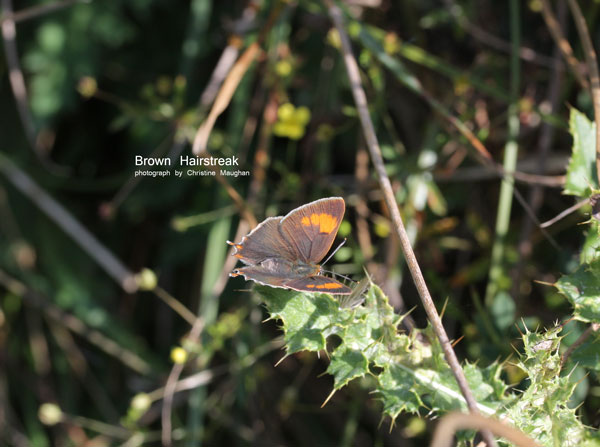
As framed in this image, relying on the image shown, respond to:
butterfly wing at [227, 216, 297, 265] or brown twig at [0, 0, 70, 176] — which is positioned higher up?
brown twig at [0, 0, 70, 176]

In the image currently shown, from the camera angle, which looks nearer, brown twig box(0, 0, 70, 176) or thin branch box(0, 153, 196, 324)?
brown twig box(0, 0, 70, 176)

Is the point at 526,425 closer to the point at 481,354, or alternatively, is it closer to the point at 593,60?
the point at 481,354

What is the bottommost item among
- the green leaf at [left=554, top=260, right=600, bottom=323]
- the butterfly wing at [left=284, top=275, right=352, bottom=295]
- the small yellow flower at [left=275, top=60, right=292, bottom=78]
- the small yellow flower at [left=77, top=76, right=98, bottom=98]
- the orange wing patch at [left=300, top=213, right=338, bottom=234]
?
the green leaf at [left=554, top=260, right=600, bottom=323]

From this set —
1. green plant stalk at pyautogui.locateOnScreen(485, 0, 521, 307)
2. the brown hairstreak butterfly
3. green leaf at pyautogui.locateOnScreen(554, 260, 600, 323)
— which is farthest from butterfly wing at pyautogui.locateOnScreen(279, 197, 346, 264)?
green plant stalk at pyautogui.locateOnScreen(485, 0, 521, 307)

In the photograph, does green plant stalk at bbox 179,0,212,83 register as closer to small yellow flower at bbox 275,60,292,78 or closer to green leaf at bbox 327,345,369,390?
small yellow flower at bbox 275,60,292,78

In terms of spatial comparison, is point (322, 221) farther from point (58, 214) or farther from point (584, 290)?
point (58, 214)

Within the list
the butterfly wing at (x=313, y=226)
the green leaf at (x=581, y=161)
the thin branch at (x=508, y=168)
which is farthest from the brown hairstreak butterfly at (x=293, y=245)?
the thin branch at (x=508, y=168)
